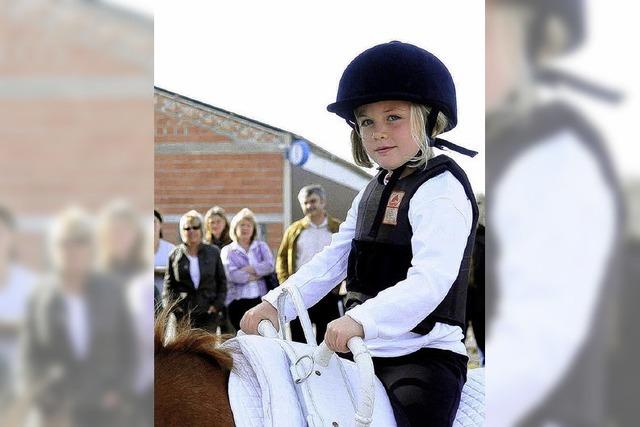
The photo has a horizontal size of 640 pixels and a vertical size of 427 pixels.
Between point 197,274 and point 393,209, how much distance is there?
357cm

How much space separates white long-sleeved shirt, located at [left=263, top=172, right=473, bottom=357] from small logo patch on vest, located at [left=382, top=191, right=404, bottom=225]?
43 millimetres

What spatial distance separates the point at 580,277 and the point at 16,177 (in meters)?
0.69

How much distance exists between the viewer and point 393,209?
181cm

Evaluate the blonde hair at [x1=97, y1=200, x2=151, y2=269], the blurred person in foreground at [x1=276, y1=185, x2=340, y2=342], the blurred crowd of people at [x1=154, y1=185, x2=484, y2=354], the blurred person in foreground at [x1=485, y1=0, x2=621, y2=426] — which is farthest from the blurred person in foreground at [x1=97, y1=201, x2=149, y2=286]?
the blurred person in foreground at [x1=276, y1=185, x2=340, y2=342]

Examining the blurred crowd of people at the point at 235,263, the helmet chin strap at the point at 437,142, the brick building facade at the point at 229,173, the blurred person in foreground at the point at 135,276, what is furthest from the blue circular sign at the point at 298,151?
the blurred person in foreground at the point at 135,276

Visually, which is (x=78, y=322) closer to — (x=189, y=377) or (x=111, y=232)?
(x=111, y=232)

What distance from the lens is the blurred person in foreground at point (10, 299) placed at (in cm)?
86

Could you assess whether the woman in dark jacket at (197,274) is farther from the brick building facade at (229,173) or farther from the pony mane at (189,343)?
the pony mane at (189,343)

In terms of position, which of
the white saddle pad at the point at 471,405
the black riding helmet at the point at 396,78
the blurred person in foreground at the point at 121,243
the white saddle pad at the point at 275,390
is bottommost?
the white saddle pad at the point at 471,405

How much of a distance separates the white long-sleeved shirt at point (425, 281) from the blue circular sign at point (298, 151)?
3.37 m

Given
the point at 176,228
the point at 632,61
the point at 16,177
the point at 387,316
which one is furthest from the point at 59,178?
the point at 176,228

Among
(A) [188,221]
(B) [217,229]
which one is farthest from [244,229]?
(A) [188,221]

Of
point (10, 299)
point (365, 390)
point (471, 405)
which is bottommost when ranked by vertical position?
point (471, 405)

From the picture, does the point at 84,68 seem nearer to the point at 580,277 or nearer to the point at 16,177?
the point at 16,177
